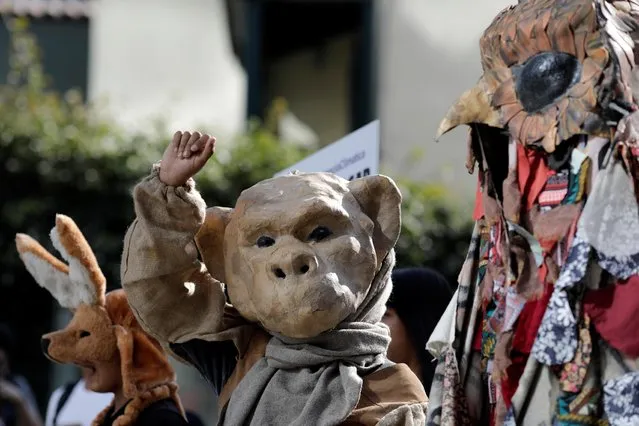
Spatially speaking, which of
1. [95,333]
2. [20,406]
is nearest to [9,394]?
[20,406]

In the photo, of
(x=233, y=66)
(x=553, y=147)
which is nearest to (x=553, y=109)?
(x=553, y=147)

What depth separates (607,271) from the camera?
12.6 feet

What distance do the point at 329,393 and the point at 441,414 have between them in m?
0.52

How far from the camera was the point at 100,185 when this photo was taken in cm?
1176

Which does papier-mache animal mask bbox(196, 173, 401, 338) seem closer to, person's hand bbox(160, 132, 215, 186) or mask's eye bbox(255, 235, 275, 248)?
mask's eye bbox(255, 235, 275, 248)

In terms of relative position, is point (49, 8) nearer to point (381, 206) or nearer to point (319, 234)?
point (381, 206)

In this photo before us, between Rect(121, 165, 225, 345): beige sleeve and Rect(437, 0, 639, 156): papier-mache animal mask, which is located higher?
Rect(437, 0, 639, 156): papier-mache animal mask

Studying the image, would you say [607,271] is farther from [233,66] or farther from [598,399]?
[233,66]

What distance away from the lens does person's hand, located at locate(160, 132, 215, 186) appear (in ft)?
15.1

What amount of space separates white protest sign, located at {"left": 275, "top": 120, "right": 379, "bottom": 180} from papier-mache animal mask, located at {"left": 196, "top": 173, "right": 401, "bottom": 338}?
900 millimetres

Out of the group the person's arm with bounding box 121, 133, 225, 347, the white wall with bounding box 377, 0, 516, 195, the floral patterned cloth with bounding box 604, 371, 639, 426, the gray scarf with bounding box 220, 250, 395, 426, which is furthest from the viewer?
the white wall with bounding box 377, 0, 516, 195

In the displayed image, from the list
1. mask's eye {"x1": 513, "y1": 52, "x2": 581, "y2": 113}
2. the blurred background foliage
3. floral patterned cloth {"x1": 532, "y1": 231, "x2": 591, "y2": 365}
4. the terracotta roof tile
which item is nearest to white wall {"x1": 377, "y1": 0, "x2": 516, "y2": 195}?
the blurred background foliage

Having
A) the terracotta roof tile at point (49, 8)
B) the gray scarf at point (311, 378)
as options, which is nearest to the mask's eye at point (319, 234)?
the gray scarf at point (311, 378)

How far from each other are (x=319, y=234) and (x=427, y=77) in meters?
8.67
